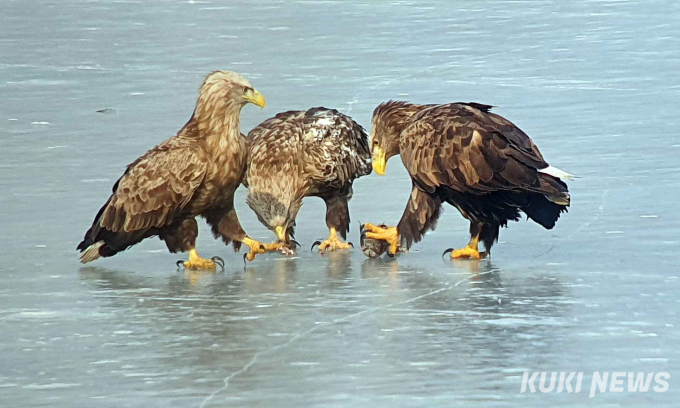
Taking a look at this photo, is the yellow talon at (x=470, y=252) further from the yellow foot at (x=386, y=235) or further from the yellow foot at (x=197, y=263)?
the yellow foot at (x=197, y=263)

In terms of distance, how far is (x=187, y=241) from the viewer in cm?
847

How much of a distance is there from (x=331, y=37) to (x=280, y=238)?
29.2ft

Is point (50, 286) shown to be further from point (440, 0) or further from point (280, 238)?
point (440, 0)

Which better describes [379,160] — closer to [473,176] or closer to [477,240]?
[477,240]

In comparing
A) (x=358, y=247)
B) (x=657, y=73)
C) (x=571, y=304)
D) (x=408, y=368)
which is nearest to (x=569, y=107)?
(x=657, y=73)

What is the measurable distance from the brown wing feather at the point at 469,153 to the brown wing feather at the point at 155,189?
4.36 feet

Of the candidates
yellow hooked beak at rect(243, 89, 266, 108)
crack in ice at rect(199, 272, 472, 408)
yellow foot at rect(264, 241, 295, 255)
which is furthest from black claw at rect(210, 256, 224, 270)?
crack in ice at rect(199, 272, 472, 408)

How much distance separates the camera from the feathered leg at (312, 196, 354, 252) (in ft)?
29.6

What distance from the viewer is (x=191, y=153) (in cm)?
817

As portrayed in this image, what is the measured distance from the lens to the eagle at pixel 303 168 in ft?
29.2

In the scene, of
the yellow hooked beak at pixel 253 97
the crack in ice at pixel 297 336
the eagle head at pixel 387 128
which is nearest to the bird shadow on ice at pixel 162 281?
the yellow hooked beak at pixel 253 97

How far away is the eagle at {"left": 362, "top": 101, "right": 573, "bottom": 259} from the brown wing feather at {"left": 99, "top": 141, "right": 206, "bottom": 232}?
1186 millimetres

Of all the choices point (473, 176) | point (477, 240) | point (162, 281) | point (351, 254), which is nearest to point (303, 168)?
point (351, 254)

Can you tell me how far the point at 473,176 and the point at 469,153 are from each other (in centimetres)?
15
